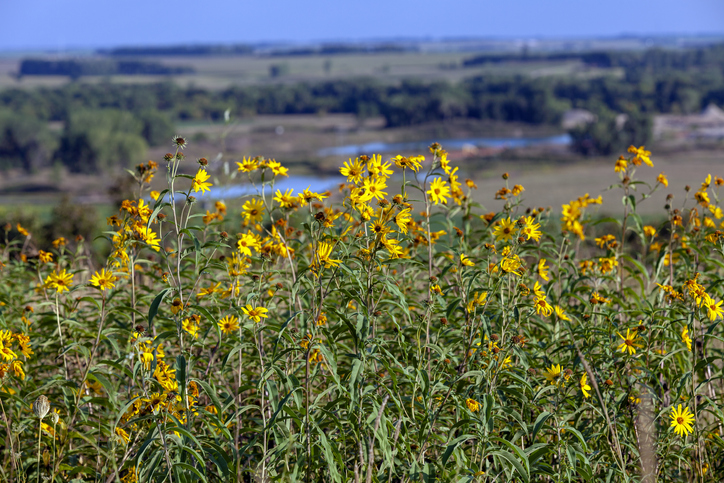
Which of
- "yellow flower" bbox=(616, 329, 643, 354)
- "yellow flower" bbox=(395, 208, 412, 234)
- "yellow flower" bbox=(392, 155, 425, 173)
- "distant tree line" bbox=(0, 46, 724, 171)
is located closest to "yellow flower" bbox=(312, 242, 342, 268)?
"yellow flower" bbox=(395, 208, 412, 234)

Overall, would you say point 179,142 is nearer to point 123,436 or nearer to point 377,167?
point 377,167

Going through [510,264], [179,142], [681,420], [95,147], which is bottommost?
[95,147]

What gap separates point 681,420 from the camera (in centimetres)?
267

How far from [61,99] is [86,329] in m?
146

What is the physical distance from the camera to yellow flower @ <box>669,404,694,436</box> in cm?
264

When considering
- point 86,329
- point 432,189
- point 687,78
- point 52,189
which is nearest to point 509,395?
point 432,189

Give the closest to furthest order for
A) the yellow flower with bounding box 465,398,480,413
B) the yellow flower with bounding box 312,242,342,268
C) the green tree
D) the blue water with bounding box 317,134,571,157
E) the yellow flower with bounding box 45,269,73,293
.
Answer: the yellow flower with bounding box 312,242,342,268 < the yellow flower with bounding box 465,398,480,413 < the yellow flower with bounding box 45,269,73,293 < the blue water with bounding box 317,134,571,157 < the green tree

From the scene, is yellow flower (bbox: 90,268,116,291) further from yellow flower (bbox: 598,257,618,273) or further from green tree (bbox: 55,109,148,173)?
green tree (bbox: 55,109,148,173)

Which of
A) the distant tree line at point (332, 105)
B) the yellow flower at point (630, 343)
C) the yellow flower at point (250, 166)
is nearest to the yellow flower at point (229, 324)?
the yellow flower at point (250, 166)

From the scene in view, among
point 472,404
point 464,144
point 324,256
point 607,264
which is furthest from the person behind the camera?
point 464,144

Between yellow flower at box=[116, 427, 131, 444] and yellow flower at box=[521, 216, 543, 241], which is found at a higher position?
yellow flower at box=[521, 216, 543, 241]

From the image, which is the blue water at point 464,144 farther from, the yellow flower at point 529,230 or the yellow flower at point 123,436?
the yellow flower at point 123,436

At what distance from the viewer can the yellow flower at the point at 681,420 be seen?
2.64m

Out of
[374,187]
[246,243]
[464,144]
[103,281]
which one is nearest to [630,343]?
[374,187]
